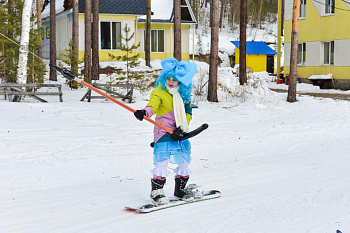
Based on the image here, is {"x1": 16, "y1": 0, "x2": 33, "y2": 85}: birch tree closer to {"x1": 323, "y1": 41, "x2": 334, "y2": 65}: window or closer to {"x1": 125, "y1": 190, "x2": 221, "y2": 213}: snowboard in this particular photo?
{"x1": 125, "y1": 190, "x2": 221, "y2": 213}: snowboard

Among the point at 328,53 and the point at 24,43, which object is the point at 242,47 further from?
the point at 24,43

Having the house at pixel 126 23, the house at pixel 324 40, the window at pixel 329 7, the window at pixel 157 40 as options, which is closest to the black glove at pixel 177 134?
the house at pixel 324 40

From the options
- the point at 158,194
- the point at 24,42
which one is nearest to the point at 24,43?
the point at 24,42

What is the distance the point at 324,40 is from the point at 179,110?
2396 centimetres

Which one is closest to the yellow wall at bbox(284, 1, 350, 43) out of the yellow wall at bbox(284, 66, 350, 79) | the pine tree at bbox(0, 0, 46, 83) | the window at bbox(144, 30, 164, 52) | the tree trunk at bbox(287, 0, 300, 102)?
the yellow wall at bbox(284, 66, 350, 79)

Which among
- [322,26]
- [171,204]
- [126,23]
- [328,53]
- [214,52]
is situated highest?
A: [126,23]

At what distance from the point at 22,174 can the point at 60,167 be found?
76 centimetres

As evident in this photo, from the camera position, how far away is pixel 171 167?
8711 millimetres

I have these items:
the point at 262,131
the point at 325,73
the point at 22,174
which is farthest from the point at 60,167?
the point at 325,73

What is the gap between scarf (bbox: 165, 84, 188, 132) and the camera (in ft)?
19.8

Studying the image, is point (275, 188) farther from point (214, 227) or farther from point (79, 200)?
point (79, 200)

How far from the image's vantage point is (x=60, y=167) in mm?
8484

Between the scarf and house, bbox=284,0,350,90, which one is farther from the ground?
house, bbox=284,0,350,90

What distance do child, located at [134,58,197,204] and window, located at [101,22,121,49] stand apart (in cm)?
2703
